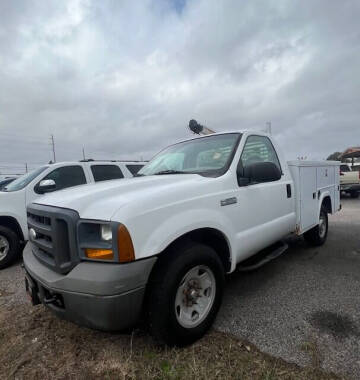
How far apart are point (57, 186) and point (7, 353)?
3.49 m

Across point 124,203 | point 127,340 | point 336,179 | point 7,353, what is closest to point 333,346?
point 127,340

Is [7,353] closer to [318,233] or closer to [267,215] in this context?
[267,215]

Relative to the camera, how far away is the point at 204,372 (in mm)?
1932

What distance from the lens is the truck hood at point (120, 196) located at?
1908 mm

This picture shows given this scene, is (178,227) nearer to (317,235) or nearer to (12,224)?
(317,235)

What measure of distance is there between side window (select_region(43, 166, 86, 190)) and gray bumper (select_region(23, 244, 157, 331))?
379 cm

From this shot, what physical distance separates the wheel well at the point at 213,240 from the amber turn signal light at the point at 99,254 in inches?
23.0

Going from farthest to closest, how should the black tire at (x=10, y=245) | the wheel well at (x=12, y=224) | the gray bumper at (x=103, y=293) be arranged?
the wheel well at (x=12, y=224) < the black tire at (x=10, y=245) < the gray bumper at (x=103, y=293)

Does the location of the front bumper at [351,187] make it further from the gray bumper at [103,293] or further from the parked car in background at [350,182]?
the gray bumper at [103,293]

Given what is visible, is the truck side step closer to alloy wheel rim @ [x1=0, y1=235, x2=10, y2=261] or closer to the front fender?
the front fender

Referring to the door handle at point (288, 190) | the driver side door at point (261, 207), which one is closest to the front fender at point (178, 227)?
the driver side door at point (261, 207)

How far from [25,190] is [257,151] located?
415 centimetres

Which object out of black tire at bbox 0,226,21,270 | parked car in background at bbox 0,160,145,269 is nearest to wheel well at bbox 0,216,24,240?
parked car in background at bbox 0,160,145,269

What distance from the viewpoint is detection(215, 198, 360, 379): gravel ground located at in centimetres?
215
